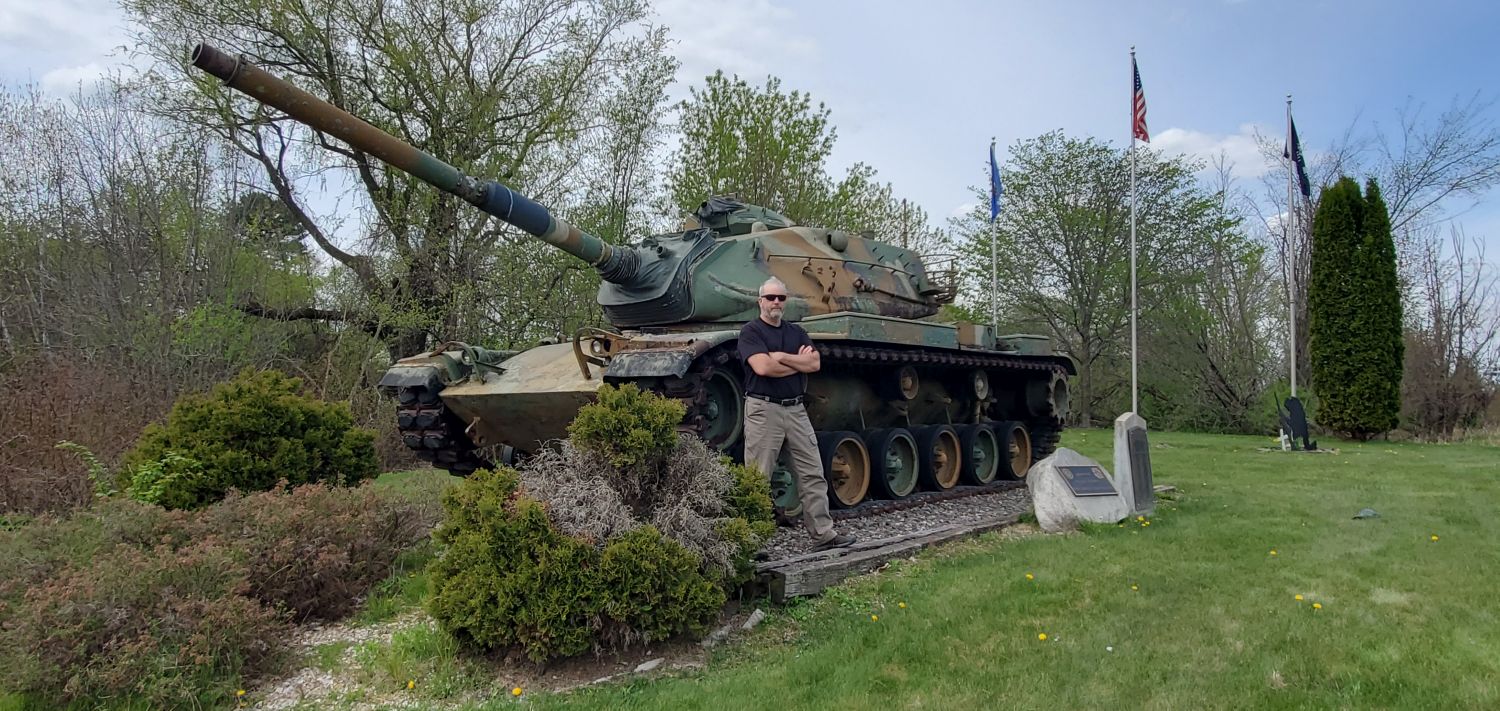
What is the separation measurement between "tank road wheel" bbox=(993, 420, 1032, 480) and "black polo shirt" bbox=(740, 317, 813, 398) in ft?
20.0

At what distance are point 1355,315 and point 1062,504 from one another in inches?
660

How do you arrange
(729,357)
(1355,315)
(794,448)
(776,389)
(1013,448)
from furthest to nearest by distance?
(1355,315), (1013,448), (729,357), (794,448), (776,389)

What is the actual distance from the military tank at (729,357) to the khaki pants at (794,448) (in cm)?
88

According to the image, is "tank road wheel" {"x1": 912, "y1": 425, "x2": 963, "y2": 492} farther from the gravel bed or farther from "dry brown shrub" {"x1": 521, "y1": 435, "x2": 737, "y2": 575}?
→ "dry brown shrub" {"x1": 521, "y1": 435, "x2": 737, "y2": 575}

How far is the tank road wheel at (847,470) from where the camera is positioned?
29.3 feet

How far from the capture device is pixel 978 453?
11188mm

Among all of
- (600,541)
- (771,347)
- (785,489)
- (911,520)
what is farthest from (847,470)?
(600,541)

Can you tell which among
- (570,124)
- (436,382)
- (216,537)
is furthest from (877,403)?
(570,124)

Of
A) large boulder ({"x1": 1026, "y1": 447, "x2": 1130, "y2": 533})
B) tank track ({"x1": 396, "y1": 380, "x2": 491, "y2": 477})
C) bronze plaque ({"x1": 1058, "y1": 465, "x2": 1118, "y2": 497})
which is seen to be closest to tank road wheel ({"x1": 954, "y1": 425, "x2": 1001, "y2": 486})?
bronze plaque ({"x1": 1058, "y1": 465, "x2": 1118, "y2": 497})

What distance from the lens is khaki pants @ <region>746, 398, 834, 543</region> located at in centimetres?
609

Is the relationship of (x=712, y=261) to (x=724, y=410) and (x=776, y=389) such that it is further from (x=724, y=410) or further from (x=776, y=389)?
(x=776, y=389)

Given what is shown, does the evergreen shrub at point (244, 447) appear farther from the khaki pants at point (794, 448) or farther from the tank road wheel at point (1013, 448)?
the tank road wheel at point (1013, 448)

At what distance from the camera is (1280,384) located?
78.1ft

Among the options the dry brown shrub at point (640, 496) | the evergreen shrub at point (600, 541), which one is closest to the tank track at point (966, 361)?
the dry brown shrub at point (640, 496)
